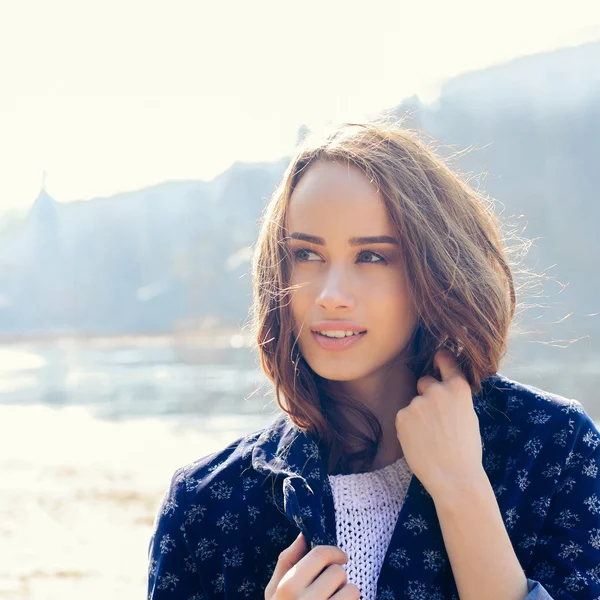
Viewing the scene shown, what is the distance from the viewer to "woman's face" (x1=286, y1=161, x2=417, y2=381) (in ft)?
5.23

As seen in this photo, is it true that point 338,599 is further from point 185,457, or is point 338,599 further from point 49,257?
point 49,257

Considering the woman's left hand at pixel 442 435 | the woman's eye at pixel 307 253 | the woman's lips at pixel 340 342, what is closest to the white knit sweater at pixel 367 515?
the woman's left hand at pixel 442 435

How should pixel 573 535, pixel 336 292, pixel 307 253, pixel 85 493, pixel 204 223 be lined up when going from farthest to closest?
1. pixel 204 223
2. pixel 85 493
3. pixel 307 253
4. pixel 336 292
5. pixel 573 535

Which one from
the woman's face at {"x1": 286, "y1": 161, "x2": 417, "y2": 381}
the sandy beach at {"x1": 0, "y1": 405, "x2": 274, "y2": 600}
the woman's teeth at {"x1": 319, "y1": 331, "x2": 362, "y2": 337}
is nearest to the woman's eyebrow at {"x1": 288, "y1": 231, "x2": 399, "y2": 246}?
the woman's face at {"x1": 286, "y1": 161, "x2": 417, "y2": 381}

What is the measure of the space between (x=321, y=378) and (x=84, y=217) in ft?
247

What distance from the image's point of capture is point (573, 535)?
1.44m

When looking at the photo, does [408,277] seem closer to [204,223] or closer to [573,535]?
[573,535]

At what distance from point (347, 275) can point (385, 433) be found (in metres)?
0.40

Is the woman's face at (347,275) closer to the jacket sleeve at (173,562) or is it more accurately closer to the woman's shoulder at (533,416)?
the woman's shoulder at (533,416)

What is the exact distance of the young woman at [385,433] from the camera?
56.7 inches

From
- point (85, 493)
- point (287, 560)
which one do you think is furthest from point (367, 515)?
point (85, 493)

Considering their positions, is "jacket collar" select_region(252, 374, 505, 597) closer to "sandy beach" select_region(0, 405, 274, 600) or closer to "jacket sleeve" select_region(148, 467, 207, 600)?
"jacket sleeve" select_region(148, 467, 207, 600)

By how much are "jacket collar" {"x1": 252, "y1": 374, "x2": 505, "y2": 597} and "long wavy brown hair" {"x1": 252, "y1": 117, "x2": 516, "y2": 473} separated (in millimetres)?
67

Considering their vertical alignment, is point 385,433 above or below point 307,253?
below
